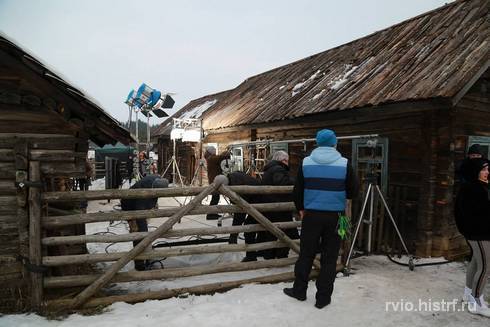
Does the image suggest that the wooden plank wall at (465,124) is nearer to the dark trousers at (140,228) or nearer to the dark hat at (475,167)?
the dark hat at (475,167)

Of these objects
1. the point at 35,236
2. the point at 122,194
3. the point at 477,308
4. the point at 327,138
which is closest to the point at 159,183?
the point at 122,194

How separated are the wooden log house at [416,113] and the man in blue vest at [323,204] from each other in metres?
2.68

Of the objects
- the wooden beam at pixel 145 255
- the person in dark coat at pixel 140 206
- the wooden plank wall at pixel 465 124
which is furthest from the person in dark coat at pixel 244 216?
the wooden plank wall at pixel 465 124

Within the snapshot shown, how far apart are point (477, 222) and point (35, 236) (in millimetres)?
5018

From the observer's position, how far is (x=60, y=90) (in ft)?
13.2

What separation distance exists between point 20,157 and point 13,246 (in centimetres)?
112

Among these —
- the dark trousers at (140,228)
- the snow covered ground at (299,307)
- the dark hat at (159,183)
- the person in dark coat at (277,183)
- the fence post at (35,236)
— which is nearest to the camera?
the snow covered ground at (299,307)

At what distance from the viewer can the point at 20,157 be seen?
387 cm

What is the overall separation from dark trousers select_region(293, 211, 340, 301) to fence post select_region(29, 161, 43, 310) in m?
3.07

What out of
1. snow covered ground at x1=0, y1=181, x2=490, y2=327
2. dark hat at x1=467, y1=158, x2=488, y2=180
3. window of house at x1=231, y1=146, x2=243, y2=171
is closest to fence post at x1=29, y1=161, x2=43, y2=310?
snow covered ground at x1=0, y1=181, x2=490, y2=327

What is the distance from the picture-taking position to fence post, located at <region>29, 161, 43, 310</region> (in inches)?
150

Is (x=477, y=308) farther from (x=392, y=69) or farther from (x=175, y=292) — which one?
(x=392, y=69)

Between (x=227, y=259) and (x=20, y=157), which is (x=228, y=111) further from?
(x=20, y=157)

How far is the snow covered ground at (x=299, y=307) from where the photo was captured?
3.56 m
